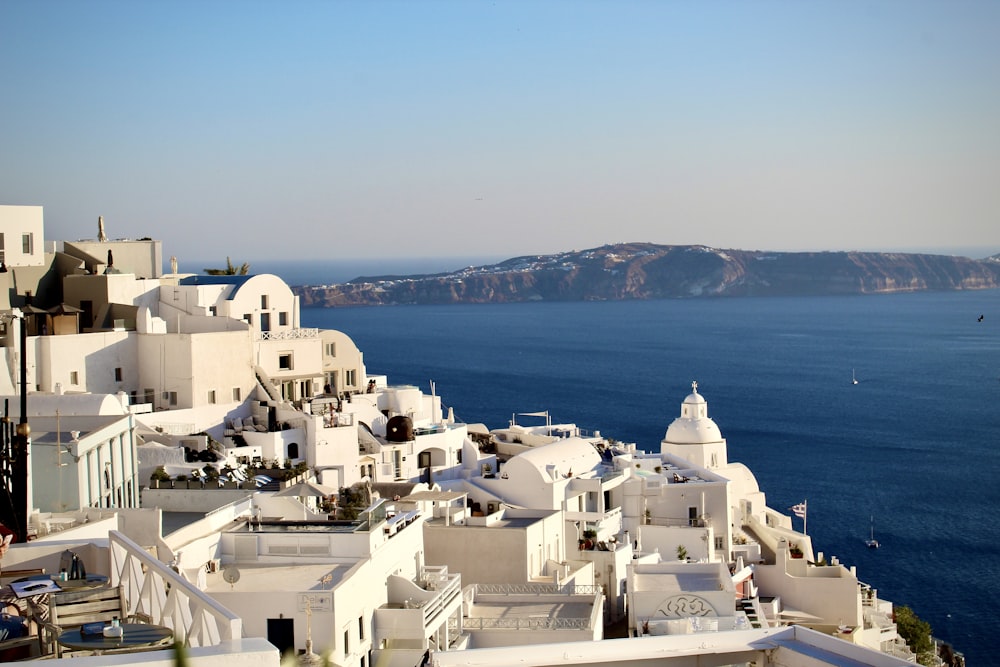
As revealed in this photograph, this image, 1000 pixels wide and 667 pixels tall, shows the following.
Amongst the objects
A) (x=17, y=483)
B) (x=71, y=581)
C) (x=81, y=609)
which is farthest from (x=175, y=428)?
(x=81, y=609)

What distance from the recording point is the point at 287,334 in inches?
1394

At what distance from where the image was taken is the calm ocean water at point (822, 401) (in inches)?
1945

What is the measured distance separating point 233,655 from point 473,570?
1687cm

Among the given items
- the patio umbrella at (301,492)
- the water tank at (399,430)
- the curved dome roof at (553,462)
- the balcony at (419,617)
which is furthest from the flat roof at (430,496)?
the water tank at (399,430)

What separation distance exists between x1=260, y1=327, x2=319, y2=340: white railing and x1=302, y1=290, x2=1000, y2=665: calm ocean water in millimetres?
19081

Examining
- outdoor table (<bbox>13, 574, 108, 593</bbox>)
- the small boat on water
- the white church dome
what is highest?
outdoor table (<bbox>13, 574, 108, 593</bbox>)

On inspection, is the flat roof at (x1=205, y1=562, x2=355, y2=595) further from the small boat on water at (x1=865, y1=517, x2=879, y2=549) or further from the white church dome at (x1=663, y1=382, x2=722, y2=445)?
the small boat on water at (x1=865, y1=517, x2=879, y2=549)

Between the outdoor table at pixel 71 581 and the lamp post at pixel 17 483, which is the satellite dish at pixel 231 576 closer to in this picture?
the lamp post at pixel 17 483

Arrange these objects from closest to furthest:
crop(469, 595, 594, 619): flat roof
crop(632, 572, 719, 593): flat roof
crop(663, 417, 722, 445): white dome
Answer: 1. crop(469, 595, 594, 619): flat roof
2. crop(632, 572, 719, 593): flat roof
3. crop(663, 417, 722, 445): white dome

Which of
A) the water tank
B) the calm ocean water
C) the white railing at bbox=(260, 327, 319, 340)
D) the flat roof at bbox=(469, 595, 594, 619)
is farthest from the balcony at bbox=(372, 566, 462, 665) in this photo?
the calm ocean water

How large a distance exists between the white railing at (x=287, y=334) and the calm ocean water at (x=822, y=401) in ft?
62.6

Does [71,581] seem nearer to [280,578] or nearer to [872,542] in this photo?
[280,578]

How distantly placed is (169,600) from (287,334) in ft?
86.3

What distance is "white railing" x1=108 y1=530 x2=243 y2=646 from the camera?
807cm
